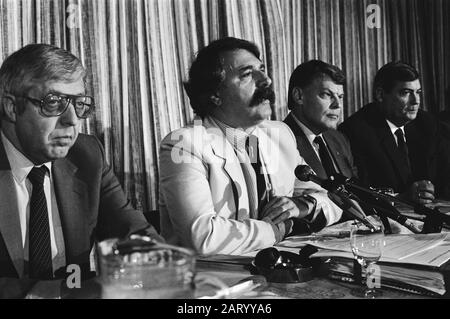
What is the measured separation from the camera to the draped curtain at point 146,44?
2623 millimetres

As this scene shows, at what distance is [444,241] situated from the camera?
1837 mm

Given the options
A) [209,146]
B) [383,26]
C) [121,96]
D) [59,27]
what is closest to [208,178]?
[209,146]

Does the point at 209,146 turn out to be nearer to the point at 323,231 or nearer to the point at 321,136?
the point at 323,231

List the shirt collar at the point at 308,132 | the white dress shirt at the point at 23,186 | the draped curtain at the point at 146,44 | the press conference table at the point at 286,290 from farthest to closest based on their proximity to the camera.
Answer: the shirt collar at the point at 308,132 → the draped curtain at the point at 146,44 → the white dress shirt at the point at 23,186 → the press conference table at the point at 286,290

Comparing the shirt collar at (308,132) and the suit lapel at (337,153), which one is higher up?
the shirt collar at (308,132)

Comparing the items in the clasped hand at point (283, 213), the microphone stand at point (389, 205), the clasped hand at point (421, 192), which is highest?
the microphone stand at point (389, 205)

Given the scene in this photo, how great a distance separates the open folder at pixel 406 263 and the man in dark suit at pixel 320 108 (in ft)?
5.46

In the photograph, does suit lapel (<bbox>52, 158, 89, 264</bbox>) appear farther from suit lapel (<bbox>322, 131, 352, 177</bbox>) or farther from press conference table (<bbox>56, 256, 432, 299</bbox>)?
suit lapel (<bbox>322, 131, 352, 177</bbox>)

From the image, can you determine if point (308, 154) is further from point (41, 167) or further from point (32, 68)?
point (32, 68)

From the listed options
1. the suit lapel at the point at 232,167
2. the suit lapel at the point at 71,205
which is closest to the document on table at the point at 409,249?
the suit lapel at the point at 232,167

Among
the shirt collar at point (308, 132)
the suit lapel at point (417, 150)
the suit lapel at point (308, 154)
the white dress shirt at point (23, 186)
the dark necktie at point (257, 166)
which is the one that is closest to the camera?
the white dress shirt at point (23, 186)

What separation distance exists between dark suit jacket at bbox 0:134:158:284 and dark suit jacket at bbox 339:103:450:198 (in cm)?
238

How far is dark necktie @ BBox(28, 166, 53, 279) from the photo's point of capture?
1684 millimetres

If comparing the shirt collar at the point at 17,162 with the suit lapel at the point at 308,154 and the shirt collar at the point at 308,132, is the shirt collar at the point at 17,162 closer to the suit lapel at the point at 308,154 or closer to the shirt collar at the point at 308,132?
the suit lapel at the point at 308,154
